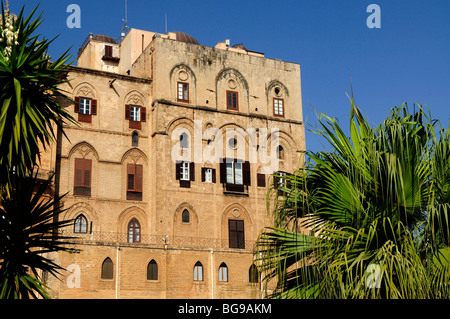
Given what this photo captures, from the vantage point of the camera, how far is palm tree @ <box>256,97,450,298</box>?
34.0 ft

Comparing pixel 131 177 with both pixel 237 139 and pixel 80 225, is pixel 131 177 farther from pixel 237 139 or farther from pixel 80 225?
pixel 237 139

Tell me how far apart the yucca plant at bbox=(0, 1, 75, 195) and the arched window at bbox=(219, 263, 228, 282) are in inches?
1016

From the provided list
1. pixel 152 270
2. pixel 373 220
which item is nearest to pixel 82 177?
pixel 152 270

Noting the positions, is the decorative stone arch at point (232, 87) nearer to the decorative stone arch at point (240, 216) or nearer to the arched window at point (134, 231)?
the decorative stone arch at point (240, 216)

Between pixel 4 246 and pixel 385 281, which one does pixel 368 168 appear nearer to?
pixel 385 281

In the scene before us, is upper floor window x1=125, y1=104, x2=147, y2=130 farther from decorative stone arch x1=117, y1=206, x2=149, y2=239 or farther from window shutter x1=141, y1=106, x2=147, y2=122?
decorative stone arch x1=117, y1=206, x2=149, y2=239

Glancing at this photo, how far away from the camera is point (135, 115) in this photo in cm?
4288

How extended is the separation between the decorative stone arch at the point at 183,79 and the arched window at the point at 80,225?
10.2 metres

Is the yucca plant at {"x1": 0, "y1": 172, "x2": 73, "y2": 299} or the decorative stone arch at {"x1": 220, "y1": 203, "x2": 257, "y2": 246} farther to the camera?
the decorative stone arch at {"x1": 220, "y1": 203, "x2": 257, "y2": 246}

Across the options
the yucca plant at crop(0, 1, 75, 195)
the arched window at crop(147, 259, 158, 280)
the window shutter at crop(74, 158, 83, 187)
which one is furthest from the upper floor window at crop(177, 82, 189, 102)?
the yucca plant at crop(0, 1, 75, 195)

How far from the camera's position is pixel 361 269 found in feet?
33.8
